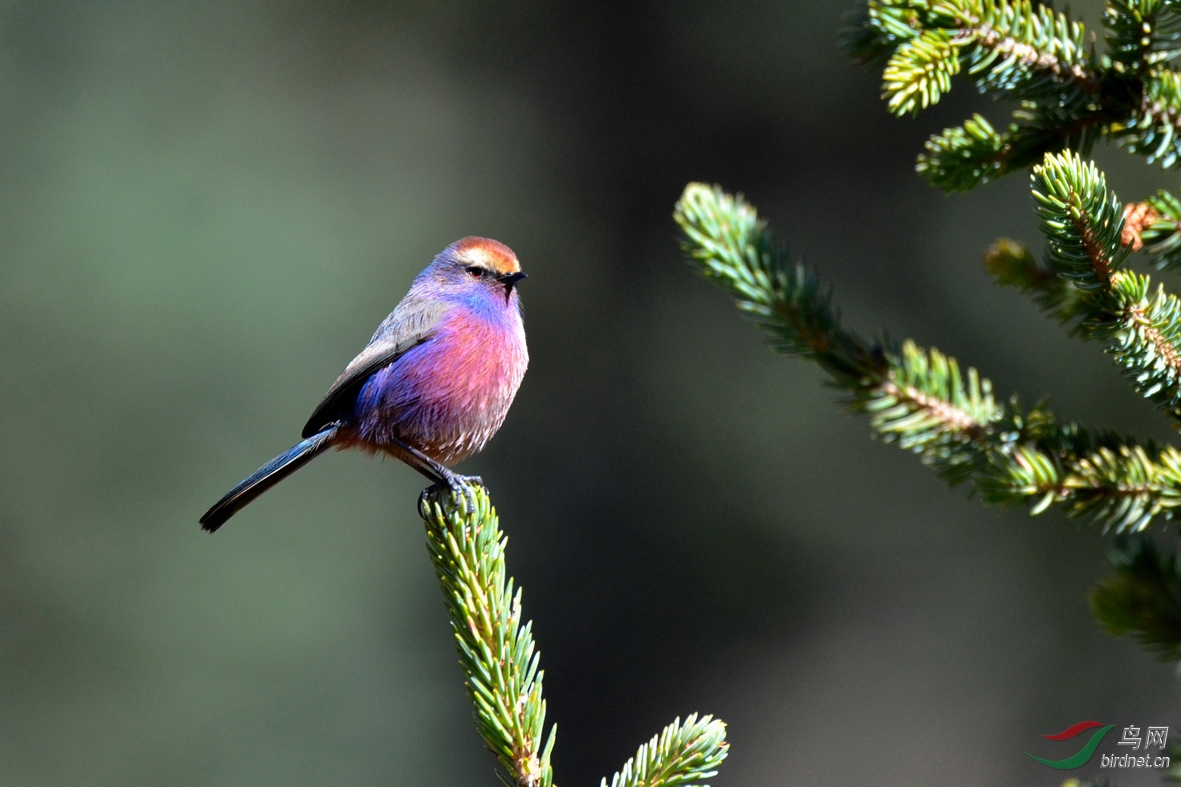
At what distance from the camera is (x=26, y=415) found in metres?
10.5

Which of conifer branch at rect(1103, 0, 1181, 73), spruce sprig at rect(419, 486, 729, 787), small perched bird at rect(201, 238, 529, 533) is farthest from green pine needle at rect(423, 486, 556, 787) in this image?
conifer branch at rect(1103, 0, 1181, 73)

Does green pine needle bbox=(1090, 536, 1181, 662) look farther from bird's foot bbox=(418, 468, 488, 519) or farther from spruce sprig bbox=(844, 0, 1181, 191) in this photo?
bird's foot bbox=(418, 468, 488, 519)

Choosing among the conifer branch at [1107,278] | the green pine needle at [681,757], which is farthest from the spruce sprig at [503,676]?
the conifer branch at [1107,278]

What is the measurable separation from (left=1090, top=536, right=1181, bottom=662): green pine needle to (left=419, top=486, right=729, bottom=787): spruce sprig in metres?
0.62

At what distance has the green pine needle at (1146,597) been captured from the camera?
1.34 meters

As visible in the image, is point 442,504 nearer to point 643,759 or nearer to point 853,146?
point 643,759

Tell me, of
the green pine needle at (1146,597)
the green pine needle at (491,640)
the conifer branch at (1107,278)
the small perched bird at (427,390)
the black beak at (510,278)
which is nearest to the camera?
the green pine needle at (1146,597)

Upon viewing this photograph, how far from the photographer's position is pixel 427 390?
138 inches

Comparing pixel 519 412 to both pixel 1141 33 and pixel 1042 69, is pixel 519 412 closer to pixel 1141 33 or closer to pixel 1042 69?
pixel 1042 69

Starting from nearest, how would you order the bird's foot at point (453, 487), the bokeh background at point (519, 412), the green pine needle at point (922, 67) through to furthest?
the green pine needle at point (922, 67) → the bird's foot at point (453, 487) → the bokeh background at point (519, 412)

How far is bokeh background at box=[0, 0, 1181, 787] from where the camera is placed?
7.99 meters

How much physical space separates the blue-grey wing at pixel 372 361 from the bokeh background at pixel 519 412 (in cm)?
465

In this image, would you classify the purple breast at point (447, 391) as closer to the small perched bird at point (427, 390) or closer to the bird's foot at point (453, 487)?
the small perched bird at point (427, 390)

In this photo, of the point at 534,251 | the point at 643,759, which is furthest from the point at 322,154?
the point at 643,759
